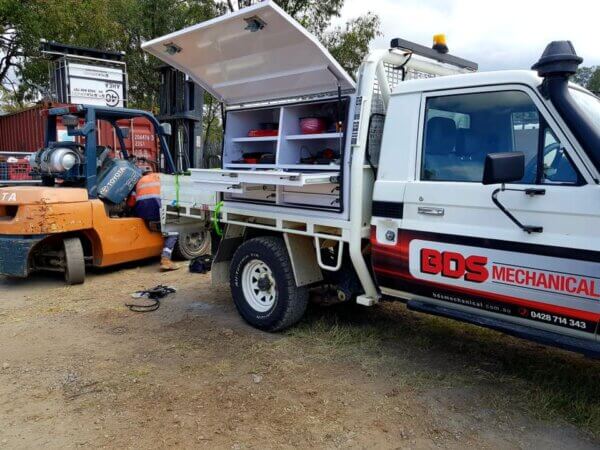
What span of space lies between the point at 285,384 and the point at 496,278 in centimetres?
173

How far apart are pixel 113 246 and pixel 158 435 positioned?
14.5ft

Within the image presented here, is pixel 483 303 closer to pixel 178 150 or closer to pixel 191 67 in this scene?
pixel 191 67

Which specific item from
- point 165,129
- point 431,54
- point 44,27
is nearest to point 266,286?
point 431,54

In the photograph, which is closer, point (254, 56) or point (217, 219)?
point (254, 56)

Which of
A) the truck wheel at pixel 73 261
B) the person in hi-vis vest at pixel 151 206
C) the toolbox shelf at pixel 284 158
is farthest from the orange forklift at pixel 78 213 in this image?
the toolbox shelf at pixel 284 158

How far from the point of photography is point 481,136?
348 cm

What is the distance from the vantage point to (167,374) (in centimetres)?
402

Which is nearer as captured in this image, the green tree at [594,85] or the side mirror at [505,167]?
the side mirror at [505,167]

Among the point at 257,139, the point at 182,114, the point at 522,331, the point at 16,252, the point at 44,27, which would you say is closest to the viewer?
the point at 522,331

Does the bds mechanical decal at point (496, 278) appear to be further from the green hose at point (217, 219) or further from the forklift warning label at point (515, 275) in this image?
the green hose at point (217, 219)

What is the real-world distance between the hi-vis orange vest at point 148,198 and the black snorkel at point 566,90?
5.66 m

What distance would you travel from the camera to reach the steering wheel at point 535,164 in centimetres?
310

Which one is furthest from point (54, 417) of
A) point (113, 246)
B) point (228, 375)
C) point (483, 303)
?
point (113, 246)

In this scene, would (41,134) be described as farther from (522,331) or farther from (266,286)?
(522,331)
